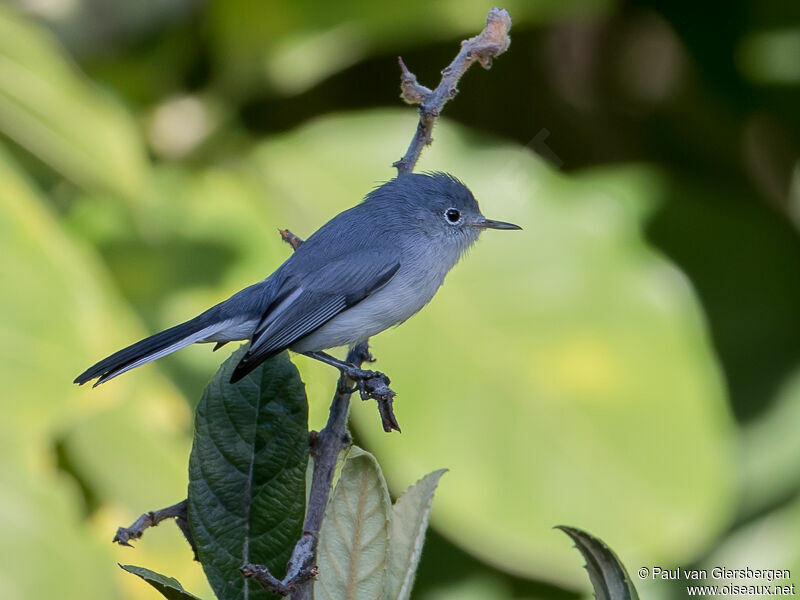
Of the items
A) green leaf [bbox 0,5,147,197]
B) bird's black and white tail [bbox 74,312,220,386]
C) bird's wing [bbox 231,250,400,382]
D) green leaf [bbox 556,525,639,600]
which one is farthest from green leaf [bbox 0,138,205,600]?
green leaf [bbox 556,525,639,600]

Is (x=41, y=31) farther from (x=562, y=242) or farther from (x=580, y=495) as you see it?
(x=580, y=495)

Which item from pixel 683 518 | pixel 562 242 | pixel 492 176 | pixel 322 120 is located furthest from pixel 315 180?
pixel 683 518

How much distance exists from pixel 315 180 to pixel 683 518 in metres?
1.43

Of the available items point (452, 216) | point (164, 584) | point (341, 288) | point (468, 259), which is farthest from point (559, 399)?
point (164, 584)

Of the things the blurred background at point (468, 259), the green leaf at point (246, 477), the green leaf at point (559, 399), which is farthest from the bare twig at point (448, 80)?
the green leaf at point (559, 399)

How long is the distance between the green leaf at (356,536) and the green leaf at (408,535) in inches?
1.2

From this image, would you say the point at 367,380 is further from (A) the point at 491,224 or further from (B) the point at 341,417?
(A) the point at 491,224

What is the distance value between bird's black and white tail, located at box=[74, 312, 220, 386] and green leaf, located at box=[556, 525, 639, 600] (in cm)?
90

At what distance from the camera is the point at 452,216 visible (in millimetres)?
2186

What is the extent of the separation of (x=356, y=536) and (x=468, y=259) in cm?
172

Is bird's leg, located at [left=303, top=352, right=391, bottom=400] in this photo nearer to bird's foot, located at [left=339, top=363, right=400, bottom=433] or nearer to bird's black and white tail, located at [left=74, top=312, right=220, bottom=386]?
bird's foot, located at [left=339, top=363, right=400, bottom=433]

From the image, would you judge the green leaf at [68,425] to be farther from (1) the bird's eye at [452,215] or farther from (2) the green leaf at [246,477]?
(2) the green leaf at [246,477]

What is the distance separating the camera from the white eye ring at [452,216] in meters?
2.17

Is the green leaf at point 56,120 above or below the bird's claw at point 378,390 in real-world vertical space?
above
